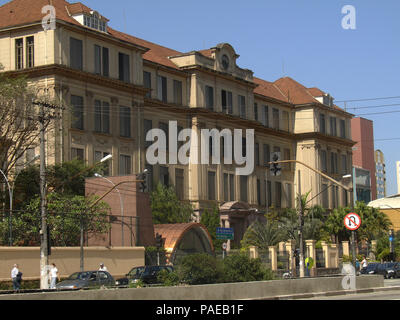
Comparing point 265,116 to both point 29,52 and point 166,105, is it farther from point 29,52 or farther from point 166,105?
point 29,52

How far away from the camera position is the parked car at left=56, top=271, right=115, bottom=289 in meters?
33.9

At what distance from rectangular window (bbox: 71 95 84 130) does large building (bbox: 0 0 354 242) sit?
133 millimetres

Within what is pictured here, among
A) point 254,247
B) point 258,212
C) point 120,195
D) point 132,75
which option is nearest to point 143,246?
point 120,195

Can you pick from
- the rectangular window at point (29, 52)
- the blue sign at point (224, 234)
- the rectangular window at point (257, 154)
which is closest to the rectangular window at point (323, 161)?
the rectangular window at point (257, 154)

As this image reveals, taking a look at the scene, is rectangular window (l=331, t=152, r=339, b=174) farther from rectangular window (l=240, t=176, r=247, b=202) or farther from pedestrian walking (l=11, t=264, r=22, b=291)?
pedestrian walking (l=11, t=264, r=22, b=291)

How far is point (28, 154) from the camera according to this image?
182ft

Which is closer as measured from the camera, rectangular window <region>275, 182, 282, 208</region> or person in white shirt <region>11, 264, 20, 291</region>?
person in white shirt <region>11, 264, 20, 291</region>

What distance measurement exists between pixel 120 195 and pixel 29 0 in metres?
18.4

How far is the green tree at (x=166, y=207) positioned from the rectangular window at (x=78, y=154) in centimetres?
780

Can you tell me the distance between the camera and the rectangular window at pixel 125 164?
60938mm

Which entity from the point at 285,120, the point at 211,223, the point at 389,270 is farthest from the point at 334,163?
the point at 389,270

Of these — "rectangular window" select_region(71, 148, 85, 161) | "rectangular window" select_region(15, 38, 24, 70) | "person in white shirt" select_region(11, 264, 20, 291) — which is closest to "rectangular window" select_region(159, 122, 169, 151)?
"rectangular window" select_region(71, 148, 85, 161)

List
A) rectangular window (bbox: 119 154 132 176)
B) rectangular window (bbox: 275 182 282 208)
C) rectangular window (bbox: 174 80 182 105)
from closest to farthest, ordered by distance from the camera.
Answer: rectangular window (bbox: 119 154 132 176) < rectangular window (bbox: 174 80 182 105) < rectangular window (bbox: 275 182 282 208)

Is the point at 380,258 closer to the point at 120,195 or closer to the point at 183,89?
the point at 183,89
